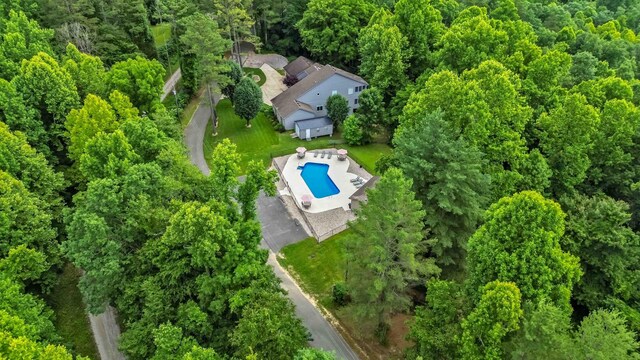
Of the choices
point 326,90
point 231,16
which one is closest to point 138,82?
point 231,16

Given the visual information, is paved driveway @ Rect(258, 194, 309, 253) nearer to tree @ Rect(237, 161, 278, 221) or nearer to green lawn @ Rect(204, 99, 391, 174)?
green lawn @ Rect(204, 99, 391, 174)

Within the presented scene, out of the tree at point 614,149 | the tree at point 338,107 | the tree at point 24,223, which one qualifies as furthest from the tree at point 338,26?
the tree at point 24,223

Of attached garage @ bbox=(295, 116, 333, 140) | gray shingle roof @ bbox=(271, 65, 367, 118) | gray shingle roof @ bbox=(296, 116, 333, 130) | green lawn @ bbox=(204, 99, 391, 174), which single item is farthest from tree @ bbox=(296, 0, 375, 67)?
green lawn @ bbox=(204, 99, 391, 174)

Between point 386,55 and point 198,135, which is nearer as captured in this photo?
point 386,55

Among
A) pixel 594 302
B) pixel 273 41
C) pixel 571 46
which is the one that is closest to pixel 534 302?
pixel 594 302

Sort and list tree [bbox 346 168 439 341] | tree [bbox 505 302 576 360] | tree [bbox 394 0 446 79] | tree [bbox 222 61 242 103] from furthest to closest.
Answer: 1. tree [bbox 222 61 242 103]
2. tree [bbox 394 0 446 79]
3. tree [bbox 346 168 439 341]
4. tree [bbox 505 302 576 360]

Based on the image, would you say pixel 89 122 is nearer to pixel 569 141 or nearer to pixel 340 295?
pixel 340 295

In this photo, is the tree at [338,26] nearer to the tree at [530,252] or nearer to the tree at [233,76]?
the tree at [233,76]
